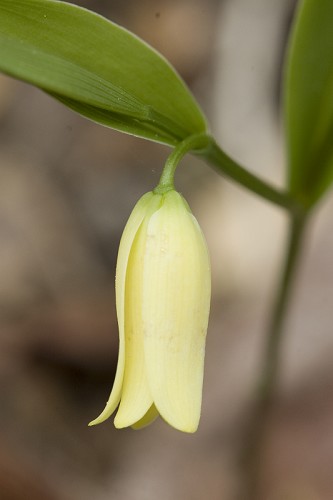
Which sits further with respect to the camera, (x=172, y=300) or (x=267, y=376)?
(x=267, y=376)

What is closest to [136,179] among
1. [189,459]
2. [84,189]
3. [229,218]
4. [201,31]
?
[84,189]

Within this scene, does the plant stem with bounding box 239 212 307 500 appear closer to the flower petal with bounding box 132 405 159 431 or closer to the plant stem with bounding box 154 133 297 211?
the plant stem with bounding box 154 133 297 211

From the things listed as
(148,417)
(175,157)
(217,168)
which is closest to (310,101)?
(217,168)

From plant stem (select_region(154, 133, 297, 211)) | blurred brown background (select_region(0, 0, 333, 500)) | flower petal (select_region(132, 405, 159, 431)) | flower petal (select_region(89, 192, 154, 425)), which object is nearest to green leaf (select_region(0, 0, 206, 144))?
plant stem (select_region(154, 133, 297, 211))

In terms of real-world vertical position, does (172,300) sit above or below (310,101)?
below

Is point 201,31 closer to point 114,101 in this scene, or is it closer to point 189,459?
point 189,459

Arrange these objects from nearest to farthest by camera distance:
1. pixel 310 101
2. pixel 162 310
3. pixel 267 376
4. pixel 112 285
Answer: pixel 162 310 → pixel 310 101 → pixel 267 376 → pixel 112 285

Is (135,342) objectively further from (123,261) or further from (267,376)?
(267,376)

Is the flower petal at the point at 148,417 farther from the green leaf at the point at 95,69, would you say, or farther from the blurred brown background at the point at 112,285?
the blurred brown background at the point at 112,285
